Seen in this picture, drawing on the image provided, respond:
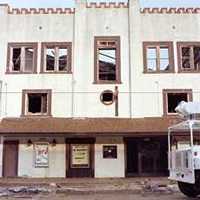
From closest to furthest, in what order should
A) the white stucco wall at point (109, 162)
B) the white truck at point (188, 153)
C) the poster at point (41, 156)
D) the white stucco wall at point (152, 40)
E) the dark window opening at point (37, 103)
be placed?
the white truck at point (188, 153) → the white stucco wall at point (109, 162) → the poster at point (41, 156) → the white stucco wall at point (152, 40) → the dark window opening at point (37, 103)

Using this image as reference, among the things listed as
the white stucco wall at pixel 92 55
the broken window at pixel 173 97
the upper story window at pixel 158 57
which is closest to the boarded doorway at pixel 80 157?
the white stucco wall at pixel 92 55

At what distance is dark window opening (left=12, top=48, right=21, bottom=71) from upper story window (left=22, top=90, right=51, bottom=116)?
1.84 m

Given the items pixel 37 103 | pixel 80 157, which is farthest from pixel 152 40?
pixel 80 157

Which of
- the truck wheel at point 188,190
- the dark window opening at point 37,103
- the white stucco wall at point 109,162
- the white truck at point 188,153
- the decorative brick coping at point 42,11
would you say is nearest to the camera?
the white truck at point 188,153

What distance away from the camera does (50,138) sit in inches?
1069

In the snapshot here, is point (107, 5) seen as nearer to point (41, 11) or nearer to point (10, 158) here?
point (41, 11)

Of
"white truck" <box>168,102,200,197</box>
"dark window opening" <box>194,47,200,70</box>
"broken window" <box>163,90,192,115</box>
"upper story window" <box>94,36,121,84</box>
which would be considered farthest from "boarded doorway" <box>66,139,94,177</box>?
"white truck" <box>168,102,200,197</box>

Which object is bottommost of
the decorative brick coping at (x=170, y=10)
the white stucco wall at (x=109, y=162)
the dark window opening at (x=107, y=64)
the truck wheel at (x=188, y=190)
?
the truck wheel at (x=188, y=190)

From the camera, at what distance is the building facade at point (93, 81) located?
26.9 m

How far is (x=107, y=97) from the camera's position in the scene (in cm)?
2775

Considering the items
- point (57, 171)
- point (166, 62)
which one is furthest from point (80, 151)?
point (166, 62)

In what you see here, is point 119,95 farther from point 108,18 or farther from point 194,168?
point 194,168

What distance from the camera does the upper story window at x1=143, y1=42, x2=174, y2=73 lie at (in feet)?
92.1

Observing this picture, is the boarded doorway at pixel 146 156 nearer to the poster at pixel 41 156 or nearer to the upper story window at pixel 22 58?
the poster at pixel 41 156
